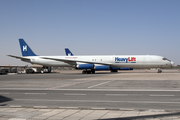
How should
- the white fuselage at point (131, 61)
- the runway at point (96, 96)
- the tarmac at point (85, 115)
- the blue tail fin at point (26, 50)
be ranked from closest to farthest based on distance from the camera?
the tarmac at point (85, 115), the runway at point (96, 96), the white fuselage at point (131, 61), the blue tail fin at point (26, 50)

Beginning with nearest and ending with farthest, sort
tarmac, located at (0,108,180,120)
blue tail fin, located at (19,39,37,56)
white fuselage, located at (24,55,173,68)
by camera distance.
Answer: tarmac, located at (0,108,180,120) → white fuselage, located at (24,55,173,68) → blue tail fin, located at (19,39,37,56)

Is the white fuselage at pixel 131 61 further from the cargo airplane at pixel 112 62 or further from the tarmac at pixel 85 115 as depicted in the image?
the tarmac at pixel 85 115

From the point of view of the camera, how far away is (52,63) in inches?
2109

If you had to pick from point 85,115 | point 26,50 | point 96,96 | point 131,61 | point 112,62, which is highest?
point 26,50

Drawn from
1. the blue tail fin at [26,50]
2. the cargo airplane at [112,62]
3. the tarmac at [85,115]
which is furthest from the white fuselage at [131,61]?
the tarmac at [85,115]

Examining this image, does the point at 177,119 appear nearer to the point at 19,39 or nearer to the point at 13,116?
the point at 13,116

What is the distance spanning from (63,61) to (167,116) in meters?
44.7

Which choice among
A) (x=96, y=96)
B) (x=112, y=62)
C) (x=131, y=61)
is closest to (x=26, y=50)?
(x=112, y=62)

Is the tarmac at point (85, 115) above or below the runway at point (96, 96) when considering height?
above

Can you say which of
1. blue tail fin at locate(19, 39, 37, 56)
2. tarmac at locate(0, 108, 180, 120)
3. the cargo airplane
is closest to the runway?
tarmac at locate(0, 108, 180, 120)

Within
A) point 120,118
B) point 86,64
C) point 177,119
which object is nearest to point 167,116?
point 177,119

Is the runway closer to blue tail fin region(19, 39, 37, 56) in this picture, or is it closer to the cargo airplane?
the cargo airplane

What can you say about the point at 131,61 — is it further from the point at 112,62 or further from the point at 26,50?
the point at 26,50

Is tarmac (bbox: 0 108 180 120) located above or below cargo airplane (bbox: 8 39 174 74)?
below
